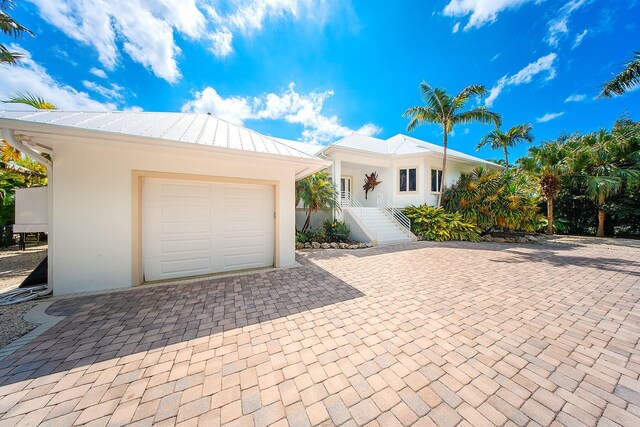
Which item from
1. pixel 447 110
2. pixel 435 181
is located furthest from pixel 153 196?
pixel 435 181

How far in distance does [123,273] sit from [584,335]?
798cm

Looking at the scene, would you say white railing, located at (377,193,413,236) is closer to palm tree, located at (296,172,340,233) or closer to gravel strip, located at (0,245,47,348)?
palm tree, located at (296,172,340,233)

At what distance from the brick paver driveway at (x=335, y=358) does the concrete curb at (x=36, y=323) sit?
0.55ft

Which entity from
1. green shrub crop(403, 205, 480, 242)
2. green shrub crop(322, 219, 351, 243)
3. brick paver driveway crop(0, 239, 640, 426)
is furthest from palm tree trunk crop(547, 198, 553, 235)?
green shrub crop(322, 219, 351, 243)

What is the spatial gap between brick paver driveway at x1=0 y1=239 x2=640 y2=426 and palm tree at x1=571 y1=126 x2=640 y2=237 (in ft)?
39.5

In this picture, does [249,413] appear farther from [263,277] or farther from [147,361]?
[263,277]

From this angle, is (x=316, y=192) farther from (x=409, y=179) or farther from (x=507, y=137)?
(x=507, y=137)

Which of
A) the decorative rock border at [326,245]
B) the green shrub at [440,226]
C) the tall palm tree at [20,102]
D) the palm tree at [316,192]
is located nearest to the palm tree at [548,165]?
the green shrub at [440,226]

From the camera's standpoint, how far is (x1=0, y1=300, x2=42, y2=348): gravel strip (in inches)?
109

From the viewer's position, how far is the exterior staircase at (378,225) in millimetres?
9852

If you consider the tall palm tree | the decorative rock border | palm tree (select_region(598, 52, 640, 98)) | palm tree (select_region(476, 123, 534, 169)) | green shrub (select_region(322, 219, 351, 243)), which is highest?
palm tree (select_region(476, 123, 534, 169))

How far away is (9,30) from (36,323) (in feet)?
33.4

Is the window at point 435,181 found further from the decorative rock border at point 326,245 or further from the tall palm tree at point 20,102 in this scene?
the tall palm tree at point 20,102

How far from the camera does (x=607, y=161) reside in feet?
39.5
